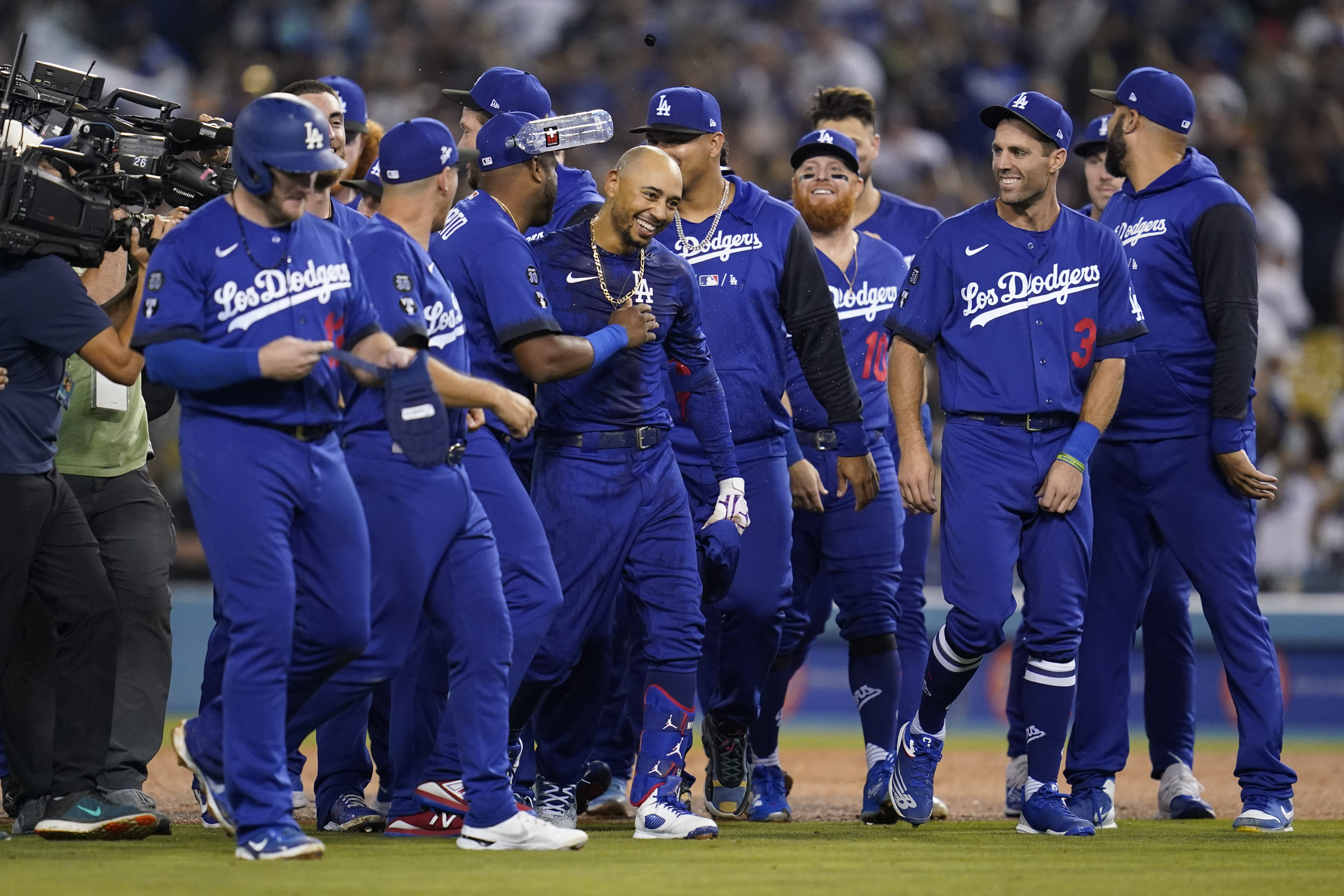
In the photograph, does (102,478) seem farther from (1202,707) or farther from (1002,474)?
(1202,707)

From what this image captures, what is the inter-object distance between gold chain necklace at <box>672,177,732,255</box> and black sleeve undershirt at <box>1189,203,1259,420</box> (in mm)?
1927

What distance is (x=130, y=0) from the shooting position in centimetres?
1675

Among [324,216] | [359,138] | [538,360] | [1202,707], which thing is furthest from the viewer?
[1202,707]

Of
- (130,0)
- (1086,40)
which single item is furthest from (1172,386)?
(130,0)

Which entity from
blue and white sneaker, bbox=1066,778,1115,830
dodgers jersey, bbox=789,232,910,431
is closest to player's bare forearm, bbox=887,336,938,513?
dodgers jersey, bbox=789,232,910,431

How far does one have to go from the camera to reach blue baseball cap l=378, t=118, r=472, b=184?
227 inches

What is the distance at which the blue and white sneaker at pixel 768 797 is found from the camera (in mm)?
7230

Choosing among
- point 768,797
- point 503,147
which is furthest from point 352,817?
point 503,147

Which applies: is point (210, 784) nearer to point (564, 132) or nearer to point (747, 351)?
point (564, 132)

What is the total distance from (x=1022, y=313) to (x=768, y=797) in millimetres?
2369

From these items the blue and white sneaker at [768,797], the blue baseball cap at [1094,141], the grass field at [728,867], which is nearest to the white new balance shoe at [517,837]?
the grass field at [728,867]

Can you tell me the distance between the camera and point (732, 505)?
6.41 m

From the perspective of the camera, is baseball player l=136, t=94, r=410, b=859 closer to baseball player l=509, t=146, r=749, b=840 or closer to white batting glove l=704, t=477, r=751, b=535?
baseball player l=509, t=146, r=749, b=840

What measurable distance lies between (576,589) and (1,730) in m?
2.22
